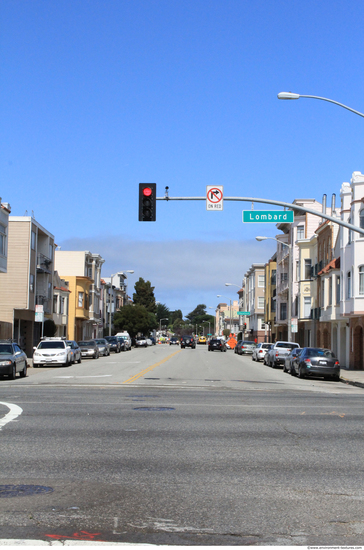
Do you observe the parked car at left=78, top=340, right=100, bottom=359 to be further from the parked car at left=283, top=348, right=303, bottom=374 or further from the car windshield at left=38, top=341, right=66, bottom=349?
the parked car at left=283, top=348, right=303, bottom=374

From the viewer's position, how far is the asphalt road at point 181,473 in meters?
5.76

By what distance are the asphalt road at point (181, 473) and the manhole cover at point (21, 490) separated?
0.02 metres

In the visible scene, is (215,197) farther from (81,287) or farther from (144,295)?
(144,295)

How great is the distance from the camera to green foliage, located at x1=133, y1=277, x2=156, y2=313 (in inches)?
5522

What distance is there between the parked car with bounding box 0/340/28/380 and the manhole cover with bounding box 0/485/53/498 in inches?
678

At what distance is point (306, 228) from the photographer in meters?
64.4

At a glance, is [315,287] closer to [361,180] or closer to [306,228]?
[306,228]

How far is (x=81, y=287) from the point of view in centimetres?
7944

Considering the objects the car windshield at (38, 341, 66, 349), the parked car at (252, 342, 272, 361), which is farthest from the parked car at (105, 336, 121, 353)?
the car windshield at (38, 341, 66, 349)

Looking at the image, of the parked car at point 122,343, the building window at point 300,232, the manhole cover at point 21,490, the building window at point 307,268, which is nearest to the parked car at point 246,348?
the building window at point 307,268

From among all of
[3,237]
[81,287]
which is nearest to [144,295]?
[81,287]

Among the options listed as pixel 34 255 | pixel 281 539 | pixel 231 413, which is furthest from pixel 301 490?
pixel 34 255

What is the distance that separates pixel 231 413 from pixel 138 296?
127170mm

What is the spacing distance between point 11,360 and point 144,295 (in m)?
117
